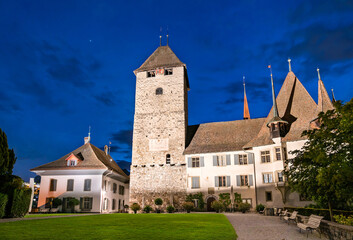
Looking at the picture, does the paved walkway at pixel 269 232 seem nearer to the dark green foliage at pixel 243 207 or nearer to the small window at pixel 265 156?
the dark green foliage at pixel 243 207

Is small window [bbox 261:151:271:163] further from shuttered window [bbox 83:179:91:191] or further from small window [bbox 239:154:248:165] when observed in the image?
shuttered window [bbox 83:179:91:191]

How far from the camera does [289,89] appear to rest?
3703 cm

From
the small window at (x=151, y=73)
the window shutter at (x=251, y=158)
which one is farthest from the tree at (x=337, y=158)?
the small window at (x=151, y=73)

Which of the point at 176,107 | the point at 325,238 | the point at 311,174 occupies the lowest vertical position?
the point at 325,238

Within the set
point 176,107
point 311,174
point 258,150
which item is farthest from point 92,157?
point 311,174

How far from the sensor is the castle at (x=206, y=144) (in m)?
32.3

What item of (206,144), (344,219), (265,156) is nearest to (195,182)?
(206,144)

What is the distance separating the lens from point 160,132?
40344mm

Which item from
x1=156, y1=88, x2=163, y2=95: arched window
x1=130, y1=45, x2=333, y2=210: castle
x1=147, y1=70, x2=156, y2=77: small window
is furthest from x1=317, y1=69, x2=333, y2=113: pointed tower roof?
x1=147, y1=70, x2=156, y2=77: small window

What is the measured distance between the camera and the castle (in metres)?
32.3

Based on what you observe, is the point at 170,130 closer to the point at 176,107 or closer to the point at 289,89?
the point at 176,107

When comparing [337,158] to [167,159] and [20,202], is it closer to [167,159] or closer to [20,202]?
[20,202]

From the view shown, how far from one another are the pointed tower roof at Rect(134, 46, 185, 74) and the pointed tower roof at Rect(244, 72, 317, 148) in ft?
48.5

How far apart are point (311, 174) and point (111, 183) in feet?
102
